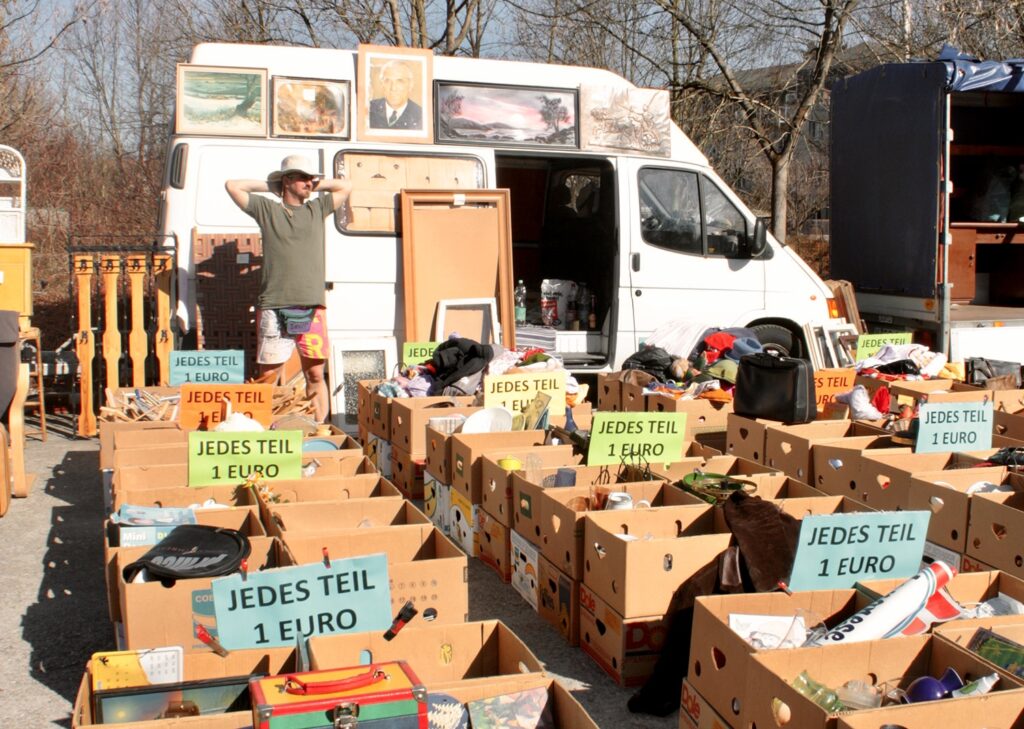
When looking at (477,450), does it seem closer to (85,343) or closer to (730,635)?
(730,635)

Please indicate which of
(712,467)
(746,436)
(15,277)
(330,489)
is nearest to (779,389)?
(746,436)

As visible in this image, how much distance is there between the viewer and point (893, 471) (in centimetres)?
473

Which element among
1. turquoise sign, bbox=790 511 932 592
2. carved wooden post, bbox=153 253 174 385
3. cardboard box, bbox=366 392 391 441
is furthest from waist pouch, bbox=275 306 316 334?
turquoise sign, bbox=790 511 932 592

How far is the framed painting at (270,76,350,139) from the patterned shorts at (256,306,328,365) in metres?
1.50

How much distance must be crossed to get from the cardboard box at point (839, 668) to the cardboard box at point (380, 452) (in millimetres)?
4154

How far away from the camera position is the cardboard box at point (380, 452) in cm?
682

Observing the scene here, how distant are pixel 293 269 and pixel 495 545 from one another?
10.4 feet

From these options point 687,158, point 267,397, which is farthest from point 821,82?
point 267,397

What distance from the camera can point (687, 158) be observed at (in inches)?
368

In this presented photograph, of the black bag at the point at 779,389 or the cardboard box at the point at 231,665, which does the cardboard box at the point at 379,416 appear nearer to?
the black bag at the point at 779,389

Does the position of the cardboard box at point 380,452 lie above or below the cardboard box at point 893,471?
below

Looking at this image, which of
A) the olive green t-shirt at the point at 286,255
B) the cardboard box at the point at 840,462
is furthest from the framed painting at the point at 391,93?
the cardboard box at the point at 840,462

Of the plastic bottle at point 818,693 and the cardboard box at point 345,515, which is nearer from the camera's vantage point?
the plastic bottle at point 818,693

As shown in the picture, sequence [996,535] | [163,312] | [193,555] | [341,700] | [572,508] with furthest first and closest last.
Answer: [163,312] < [572,508] < [996,535] < [193,555] < [341,700]
